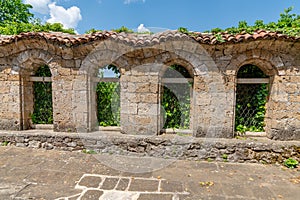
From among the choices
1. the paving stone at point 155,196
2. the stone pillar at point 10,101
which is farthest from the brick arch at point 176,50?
the paving stone at point 155,196

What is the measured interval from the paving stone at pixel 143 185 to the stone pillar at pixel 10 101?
3965 millimetres

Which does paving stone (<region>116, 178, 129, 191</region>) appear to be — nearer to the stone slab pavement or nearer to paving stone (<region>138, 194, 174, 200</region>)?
the stone slab pavement

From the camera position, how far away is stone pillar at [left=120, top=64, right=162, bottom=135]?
14.8 ft

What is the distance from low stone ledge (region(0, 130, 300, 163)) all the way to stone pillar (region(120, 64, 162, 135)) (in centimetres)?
29

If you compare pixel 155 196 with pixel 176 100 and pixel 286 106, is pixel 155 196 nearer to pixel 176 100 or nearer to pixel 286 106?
pixel 176 100

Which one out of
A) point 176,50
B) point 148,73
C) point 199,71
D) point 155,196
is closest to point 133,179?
point 155,196

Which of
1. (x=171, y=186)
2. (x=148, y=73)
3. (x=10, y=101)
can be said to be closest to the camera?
(x=171, y=186)

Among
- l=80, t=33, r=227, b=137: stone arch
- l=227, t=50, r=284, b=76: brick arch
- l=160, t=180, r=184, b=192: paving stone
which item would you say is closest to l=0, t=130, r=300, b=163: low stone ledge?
l=80, t=33, r=227, b=137: stone arch

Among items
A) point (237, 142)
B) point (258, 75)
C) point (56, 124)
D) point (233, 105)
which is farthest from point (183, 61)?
point (56, 124)

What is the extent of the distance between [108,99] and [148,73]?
1469 mm

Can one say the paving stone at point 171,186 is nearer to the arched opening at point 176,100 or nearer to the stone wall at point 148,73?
the stone wall at point 148,73

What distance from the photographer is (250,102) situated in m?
4.66

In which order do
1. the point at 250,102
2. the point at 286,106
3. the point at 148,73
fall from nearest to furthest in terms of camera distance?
the point at 286,106 < the point at 148,73 < the point at 250,102

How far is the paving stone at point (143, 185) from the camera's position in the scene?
3.07 m
